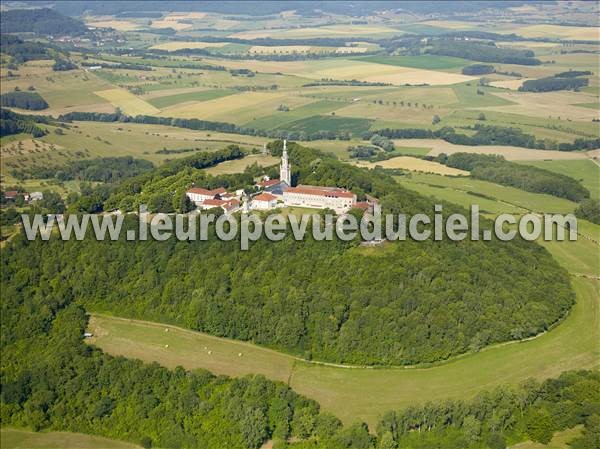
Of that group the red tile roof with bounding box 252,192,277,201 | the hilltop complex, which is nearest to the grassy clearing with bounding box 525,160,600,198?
the hilltop complex

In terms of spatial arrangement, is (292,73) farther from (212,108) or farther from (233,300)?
(233,300)

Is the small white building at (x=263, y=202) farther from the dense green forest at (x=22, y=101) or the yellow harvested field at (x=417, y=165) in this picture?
the dense green forest at (x=22, y=101)

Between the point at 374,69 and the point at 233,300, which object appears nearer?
the point at 233,300

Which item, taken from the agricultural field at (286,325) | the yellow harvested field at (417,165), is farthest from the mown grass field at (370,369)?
the yellow harvested field at (417,165)

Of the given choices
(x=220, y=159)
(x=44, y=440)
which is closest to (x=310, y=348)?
(x=44, y=440)

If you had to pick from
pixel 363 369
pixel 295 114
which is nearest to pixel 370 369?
pixel 363 369
